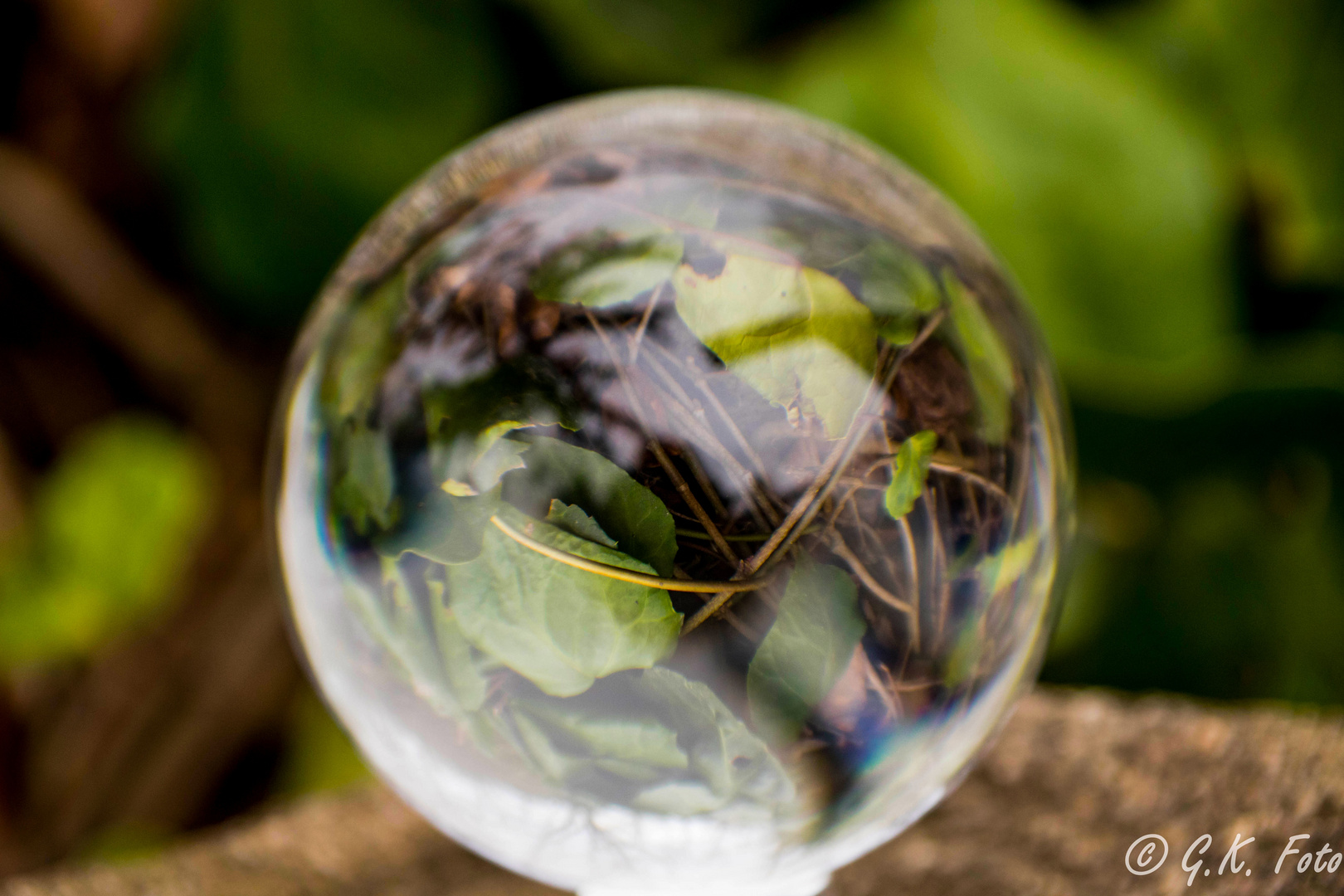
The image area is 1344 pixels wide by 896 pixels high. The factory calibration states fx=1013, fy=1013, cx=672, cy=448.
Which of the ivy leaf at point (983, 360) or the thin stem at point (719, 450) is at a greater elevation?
the thin stem at point (719, 450)

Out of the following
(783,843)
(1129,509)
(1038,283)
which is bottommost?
(1129,509)

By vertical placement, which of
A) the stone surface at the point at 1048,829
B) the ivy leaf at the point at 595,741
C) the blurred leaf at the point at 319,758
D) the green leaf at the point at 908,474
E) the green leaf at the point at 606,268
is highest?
the green leaf at the point at 606,268

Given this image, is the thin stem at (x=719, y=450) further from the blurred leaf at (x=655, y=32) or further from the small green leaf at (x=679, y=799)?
the blurred leaf at (x=655, y=32)

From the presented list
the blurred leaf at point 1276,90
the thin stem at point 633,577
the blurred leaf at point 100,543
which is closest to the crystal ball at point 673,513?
the thin stem at point 633,577

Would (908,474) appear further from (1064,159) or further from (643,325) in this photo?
(1064,159)

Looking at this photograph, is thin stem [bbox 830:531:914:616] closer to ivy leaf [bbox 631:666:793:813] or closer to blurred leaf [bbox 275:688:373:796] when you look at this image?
ivy leaf [bbox 631:666:793:813]

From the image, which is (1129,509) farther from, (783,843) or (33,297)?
(33,297)

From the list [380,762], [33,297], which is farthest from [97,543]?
[380,762]
